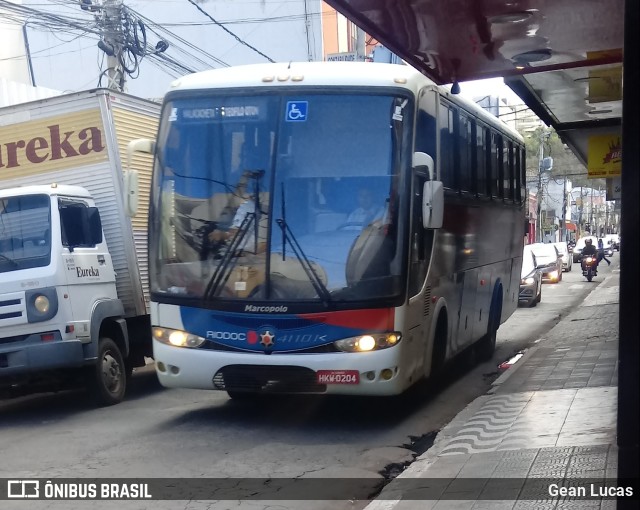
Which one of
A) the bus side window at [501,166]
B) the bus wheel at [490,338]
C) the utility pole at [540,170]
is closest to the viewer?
the bus side window at [501,166]

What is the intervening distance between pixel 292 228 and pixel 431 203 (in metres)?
1.42

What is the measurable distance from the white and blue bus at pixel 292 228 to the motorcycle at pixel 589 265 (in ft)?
85.9

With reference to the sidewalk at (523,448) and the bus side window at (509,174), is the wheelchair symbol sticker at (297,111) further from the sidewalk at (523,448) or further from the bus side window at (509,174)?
the bus side window at (509,174)

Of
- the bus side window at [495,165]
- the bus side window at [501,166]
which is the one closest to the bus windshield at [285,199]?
the bus side window at [495,165]

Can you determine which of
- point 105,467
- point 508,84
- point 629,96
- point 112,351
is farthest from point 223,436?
point 629,96

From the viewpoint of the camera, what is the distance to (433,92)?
947cm

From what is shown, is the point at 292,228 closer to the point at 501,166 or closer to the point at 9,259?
the point at 9,259

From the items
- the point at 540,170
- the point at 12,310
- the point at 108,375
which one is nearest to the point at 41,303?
the point at 12,310

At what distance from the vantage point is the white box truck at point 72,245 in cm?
899

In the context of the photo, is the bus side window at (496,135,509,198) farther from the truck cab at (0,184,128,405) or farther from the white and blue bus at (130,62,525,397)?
the truck cab at (0,184,128,405)

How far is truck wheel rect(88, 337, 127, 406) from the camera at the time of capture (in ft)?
31.9

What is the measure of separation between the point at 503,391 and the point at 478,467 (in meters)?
Result: 3.68

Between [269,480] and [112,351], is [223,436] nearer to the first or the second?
[269,480]

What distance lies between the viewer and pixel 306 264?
7.98 metres
